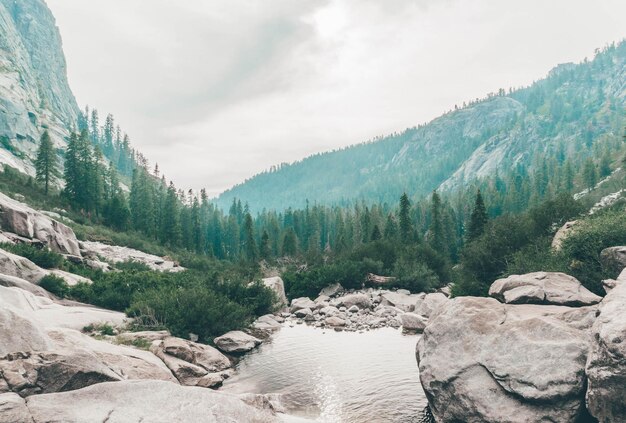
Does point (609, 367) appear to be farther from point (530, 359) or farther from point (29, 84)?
point (29, 84)

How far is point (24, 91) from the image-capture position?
13238 centimetres

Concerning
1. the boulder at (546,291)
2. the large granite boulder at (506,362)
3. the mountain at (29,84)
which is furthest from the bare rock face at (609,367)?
the mountain at (29,84)

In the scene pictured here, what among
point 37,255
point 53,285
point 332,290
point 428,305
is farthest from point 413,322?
point 37,255

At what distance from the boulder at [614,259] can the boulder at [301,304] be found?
1773 centimetres

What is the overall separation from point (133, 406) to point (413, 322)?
1708 cm

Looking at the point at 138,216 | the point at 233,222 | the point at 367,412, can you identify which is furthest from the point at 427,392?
the point at 233,222

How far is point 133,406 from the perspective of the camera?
594 centimetres

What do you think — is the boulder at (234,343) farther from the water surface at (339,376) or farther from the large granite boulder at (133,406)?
the large granite boulder at (133,406)

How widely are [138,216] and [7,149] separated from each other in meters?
50.3

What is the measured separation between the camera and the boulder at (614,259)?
40.5 ft

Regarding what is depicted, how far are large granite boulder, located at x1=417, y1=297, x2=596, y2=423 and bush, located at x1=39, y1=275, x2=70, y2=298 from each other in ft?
53.6

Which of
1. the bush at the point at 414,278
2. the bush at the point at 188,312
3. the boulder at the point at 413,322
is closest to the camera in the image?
the bush at the point at 188,312

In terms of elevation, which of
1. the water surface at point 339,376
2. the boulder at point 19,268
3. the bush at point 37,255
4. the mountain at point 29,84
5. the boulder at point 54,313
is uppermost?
the mountain at point 29,84

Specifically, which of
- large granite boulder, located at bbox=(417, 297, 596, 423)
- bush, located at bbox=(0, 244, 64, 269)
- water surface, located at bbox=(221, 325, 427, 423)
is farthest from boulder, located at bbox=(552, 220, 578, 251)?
bush, located at bbox=(0, 244, 64, 269)
